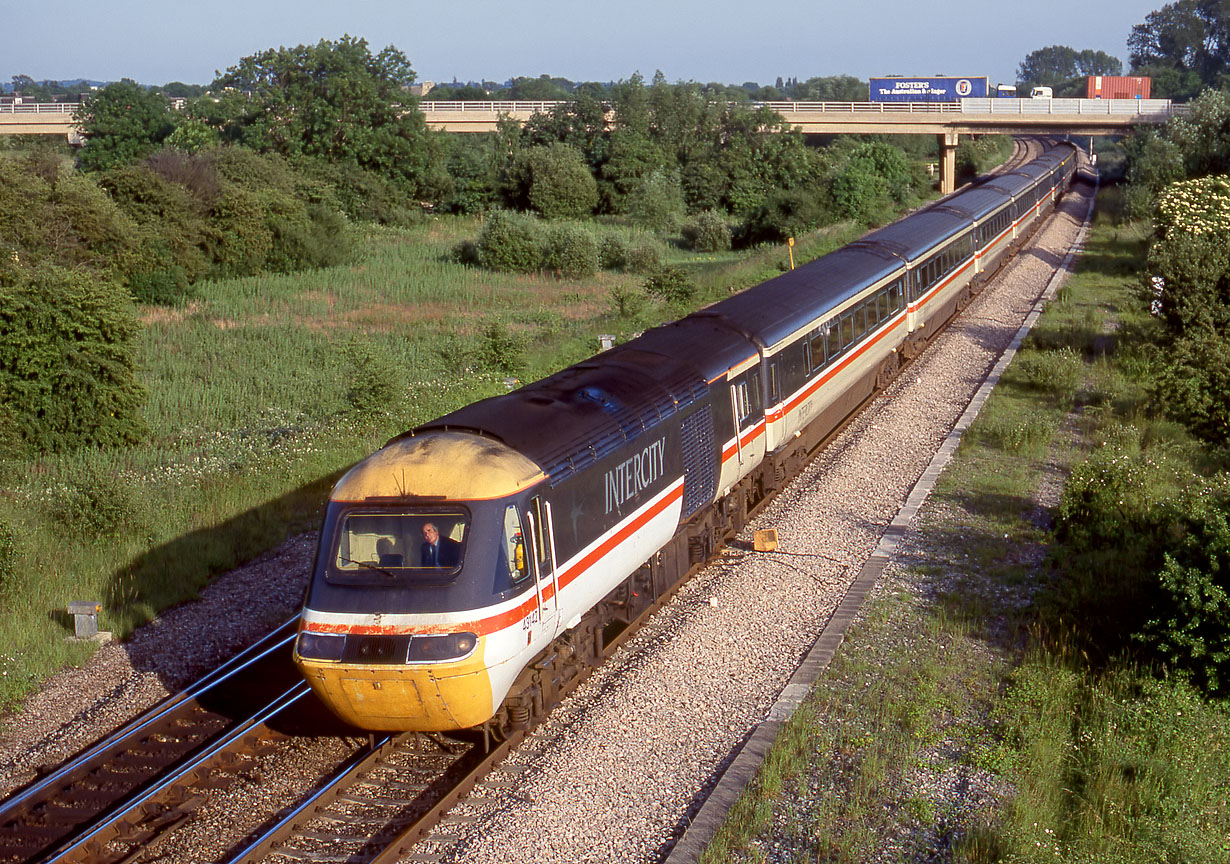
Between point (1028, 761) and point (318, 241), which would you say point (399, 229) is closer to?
point (318, 241)

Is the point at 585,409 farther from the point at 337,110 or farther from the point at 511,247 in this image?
the point at 337,110

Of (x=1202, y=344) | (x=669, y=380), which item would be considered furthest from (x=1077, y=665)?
(x=1202, y=344)

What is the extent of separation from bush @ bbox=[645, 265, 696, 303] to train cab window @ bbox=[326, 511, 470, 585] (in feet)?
85.4

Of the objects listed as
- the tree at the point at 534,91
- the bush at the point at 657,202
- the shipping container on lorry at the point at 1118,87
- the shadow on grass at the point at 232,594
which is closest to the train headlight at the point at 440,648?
the shadow on grass at the point at 232,594

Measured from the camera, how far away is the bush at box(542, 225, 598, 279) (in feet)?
137

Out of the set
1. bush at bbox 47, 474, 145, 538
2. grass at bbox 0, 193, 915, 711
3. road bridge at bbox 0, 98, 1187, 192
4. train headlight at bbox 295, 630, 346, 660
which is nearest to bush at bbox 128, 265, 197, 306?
grass at bbox 0, 193, 915, 711

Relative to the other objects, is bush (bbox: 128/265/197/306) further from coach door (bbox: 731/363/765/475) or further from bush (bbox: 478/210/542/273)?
coach door (bbox: 731/363/765/475)

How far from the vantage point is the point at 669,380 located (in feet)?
40.5

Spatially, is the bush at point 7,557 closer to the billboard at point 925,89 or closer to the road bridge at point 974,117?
the road bridge at point 974,117

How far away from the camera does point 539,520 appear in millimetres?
9180

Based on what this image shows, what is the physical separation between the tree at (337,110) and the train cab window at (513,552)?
51.1 m

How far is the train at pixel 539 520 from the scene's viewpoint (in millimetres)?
8492

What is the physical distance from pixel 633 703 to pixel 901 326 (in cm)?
1394

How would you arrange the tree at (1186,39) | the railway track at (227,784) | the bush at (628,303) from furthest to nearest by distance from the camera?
the tree at (1186,39) → the bush at (628,303) → the railway track at (227,784)
